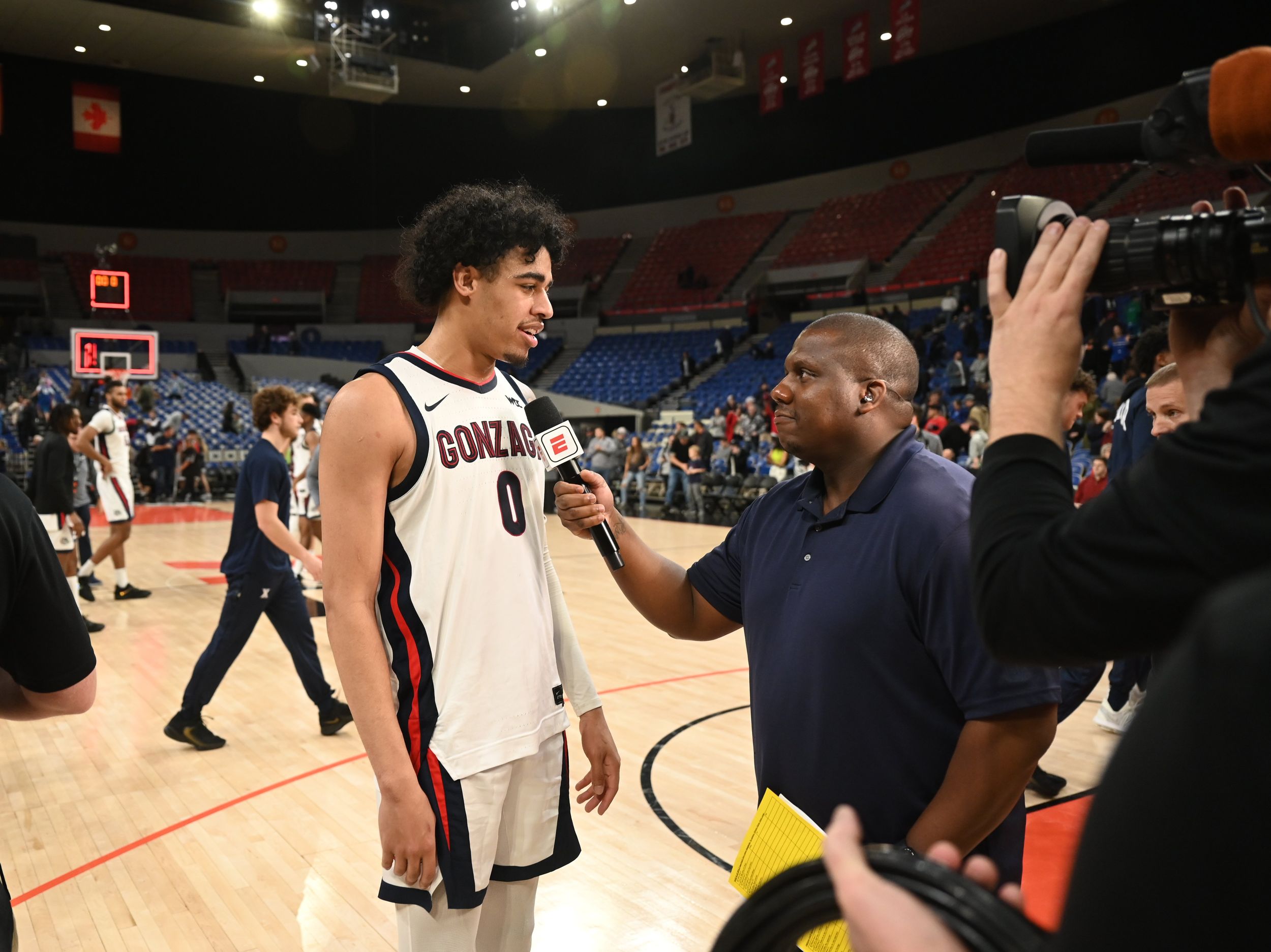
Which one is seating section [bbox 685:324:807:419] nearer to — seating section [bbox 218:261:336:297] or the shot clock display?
the shot clock display

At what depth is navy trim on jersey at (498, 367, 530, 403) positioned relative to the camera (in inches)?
82.0

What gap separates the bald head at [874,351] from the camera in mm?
1714

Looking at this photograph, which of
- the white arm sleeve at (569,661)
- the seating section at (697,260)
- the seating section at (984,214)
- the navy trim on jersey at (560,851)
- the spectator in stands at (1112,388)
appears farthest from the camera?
the seating section at (697,260)

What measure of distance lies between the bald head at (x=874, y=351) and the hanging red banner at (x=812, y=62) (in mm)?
16674

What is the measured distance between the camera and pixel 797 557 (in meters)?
1.67

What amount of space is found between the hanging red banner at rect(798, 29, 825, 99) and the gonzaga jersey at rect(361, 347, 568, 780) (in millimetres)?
16854

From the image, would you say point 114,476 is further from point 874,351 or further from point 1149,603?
point 1149,603

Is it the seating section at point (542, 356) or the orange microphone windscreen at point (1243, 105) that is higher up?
the seating section at point (542, 356)

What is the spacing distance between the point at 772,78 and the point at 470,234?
1721 centimetres

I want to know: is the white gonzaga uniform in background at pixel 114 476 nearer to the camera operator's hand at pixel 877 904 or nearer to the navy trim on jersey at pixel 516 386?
the navy trim on jersey at pixel 516 386

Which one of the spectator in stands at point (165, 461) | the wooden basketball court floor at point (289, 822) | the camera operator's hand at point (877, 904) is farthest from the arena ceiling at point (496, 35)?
the camera operator's hand at point (877, 904)

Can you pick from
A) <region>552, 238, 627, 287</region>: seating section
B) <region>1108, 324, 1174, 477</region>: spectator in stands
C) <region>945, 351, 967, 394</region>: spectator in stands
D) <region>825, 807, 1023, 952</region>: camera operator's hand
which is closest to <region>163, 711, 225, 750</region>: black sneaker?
<region>1108, 324, 1174, 477</region>: spectator in stands

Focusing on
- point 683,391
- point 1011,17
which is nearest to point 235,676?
point 683,391

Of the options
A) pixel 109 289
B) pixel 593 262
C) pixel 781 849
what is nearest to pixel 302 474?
pixel 781 849
